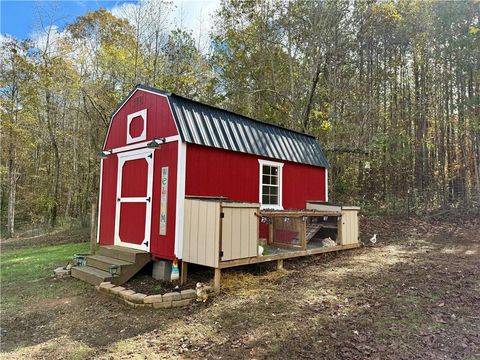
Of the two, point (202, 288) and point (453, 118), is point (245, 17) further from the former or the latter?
point (202, 288)

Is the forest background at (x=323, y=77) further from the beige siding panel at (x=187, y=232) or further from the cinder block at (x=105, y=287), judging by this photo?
the cinder block at (x=105, y=287)

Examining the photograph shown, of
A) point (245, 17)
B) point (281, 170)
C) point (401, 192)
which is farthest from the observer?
point (245, 17)

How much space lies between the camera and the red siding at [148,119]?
629 centimetres

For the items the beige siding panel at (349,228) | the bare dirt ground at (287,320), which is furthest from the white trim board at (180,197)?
the beige siding panel at (349,228)

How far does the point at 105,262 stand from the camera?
616 cm

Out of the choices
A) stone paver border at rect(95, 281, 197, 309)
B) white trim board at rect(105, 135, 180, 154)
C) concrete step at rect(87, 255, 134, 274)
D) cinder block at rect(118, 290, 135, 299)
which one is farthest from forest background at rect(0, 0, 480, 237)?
cinder block at rect(118, 290, 135, 299)

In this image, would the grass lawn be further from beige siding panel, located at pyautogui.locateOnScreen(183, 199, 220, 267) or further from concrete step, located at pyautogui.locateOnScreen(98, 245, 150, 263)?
beige siding panel, located at pyautogui.locateOnScreen(183, 199, 220, 267)

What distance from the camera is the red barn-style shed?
598 cm

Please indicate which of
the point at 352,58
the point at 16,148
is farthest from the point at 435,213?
the point at 16,148

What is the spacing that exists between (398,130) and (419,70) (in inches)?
108

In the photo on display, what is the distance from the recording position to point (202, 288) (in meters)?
4.94

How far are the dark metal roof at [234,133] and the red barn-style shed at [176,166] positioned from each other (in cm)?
2

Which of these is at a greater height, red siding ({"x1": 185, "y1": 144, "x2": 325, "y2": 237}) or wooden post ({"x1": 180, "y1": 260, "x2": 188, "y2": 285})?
red siding ({"x1": 185, "y1": 144, "x2": 325, "y2": 237})

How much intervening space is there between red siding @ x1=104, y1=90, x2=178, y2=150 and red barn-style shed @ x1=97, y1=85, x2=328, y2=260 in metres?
0.02
